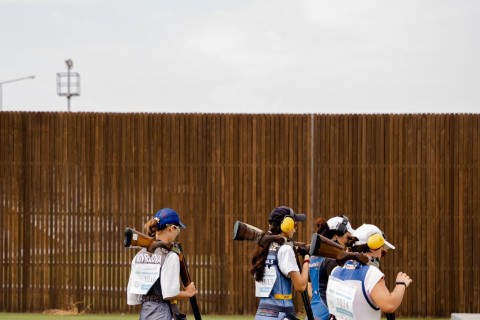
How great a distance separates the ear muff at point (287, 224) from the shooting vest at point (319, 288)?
2.82ft

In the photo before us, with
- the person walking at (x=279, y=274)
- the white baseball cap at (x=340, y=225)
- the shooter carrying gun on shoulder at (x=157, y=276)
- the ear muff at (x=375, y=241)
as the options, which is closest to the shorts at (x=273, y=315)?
the person walking at (x=279, y=274)

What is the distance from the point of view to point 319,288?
9.67 metres

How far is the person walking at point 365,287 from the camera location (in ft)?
22.6

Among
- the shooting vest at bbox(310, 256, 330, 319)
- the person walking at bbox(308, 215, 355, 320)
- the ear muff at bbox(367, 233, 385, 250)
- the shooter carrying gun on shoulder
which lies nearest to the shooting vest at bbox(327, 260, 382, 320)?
the ear muff at bbox(367, 233, 385, 250)

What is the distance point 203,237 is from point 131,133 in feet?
6.35

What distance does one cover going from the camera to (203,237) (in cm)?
1602

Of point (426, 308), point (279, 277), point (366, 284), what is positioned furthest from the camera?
point (426, 308)

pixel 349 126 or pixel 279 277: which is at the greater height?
pixel 349 126

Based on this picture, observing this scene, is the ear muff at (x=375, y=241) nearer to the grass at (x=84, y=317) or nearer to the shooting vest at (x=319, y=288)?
the shooting vest at (x=319, y=288)

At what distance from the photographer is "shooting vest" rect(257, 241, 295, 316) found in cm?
882

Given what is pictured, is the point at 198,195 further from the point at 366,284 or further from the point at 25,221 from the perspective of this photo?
the point at 366,284

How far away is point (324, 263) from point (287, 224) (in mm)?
927

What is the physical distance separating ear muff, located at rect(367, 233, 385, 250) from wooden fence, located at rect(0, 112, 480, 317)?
28.6 feet

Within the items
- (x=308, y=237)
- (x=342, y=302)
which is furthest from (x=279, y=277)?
(x=308, y=237)
